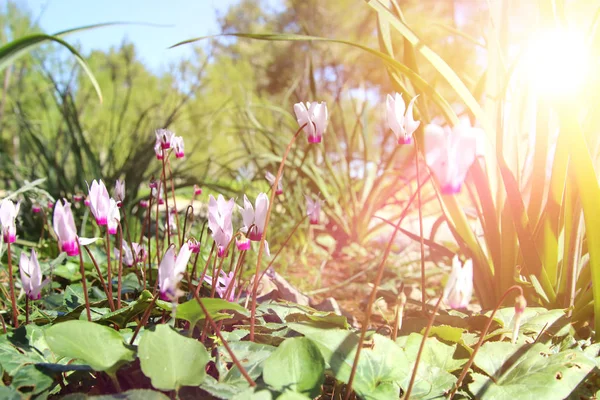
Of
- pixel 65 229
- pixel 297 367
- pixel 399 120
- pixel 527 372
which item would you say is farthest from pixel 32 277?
pixel 527 372

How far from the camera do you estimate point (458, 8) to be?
14.1 metres

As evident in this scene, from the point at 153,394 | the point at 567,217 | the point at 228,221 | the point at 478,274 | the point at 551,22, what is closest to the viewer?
the point at 153,394

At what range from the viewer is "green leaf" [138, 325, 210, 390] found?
693 millimetres

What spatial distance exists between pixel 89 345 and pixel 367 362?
1.42ft

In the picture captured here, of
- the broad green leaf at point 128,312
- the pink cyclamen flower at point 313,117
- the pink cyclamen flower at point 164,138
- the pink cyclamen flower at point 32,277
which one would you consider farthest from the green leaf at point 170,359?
the pink cyclamen flower at point 164,138

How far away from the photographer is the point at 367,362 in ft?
2.63

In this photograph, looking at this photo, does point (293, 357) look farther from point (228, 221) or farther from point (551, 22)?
point (551, 22)

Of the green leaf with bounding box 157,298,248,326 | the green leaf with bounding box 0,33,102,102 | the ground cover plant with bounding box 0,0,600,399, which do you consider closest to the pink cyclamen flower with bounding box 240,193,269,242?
the ground cover plant with bounding box 0,0,600,399

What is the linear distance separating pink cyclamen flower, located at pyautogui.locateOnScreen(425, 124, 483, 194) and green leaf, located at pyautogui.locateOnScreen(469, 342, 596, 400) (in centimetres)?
38

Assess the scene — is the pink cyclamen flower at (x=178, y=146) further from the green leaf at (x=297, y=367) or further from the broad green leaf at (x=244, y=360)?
the green leaf at (x=297, y=367)

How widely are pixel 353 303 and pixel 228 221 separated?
1044 mm

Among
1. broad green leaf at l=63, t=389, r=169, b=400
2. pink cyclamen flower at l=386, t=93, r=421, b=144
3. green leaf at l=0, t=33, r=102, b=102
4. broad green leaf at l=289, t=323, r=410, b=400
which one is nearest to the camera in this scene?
broad green leaf at l=63, t=389, r=169, b=400

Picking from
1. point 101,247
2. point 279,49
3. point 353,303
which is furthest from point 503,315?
point 279,49

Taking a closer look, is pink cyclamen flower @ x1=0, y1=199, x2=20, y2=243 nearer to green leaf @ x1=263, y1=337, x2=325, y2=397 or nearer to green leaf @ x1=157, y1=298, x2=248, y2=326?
green leaf @ x1=157, y1=298, x2=248, y2=326
